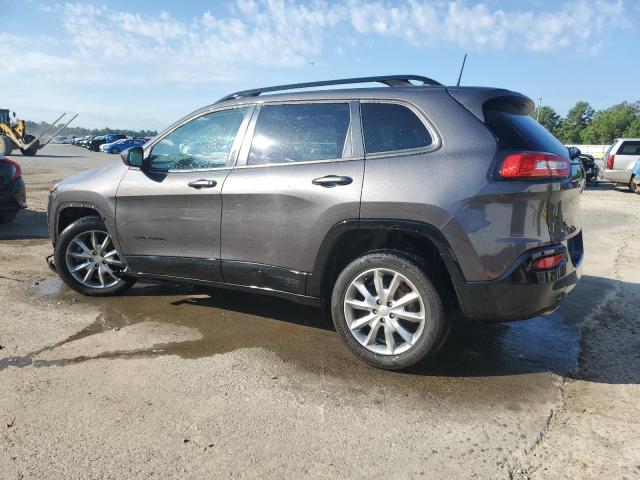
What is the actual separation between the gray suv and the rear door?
0.03ft

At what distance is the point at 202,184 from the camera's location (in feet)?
13.8

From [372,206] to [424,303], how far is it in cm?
70

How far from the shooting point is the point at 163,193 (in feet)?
14.5

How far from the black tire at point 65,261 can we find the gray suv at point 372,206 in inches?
20.3

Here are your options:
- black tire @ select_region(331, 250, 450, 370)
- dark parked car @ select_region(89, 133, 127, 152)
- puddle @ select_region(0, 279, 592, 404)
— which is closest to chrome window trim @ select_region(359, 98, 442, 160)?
black tire @ select_region(331, 250, 450, 370)

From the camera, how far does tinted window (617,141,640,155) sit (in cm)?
1797

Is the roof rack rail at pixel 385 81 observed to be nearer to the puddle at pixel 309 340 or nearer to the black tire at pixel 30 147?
the puddle at pixel 309 340

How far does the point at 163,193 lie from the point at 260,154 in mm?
946

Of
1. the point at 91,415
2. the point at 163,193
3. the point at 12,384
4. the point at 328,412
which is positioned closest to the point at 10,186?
the point at 163,193

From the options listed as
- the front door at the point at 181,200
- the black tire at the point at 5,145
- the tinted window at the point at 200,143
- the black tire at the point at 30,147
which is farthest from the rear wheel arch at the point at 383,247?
the black tire at the point at 30,147

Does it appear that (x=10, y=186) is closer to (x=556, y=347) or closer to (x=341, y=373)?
(x=341, y=373)

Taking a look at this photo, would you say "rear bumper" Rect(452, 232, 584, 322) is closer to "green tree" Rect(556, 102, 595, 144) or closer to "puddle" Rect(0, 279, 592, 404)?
"puddle" Rect(0, 279, 592, 404)

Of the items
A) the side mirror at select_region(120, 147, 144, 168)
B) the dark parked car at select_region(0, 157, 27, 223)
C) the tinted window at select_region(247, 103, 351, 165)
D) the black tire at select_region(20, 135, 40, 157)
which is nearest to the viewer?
the tinted window at select_region(247, 103, 351, 165)

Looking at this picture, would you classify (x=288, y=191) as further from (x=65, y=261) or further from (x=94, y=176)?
(x=65, y=261)
